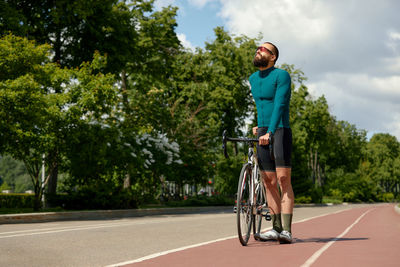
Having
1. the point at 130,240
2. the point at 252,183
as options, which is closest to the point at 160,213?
the point at 130,240

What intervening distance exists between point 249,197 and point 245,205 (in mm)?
129

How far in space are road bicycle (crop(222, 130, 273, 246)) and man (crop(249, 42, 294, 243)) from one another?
88 millimetres

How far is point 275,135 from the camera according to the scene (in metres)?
6.38

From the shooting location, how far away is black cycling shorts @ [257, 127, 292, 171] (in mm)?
6297

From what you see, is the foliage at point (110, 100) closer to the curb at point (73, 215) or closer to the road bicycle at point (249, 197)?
the curb at point (73, 215)

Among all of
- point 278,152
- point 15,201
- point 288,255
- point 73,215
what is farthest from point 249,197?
point 15,201

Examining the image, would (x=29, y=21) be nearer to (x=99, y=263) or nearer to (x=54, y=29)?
(x=54, y=29)

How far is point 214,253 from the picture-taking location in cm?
589

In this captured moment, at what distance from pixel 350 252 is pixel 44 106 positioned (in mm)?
12599

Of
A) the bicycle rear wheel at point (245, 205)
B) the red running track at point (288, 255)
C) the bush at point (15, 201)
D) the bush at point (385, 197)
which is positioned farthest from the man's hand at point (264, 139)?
the bush at point (385, 197)

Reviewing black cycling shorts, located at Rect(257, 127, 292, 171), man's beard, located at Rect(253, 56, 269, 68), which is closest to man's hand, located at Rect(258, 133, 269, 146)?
black cycling shorts, located at Rect(257, 127, 292, 171)

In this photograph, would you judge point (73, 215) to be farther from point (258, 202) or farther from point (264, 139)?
point (264, 139)

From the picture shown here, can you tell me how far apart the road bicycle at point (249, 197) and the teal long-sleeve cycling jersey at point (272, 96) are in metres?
Result: 0.32

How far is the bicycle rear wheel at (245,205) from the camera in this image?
20.0 ft
